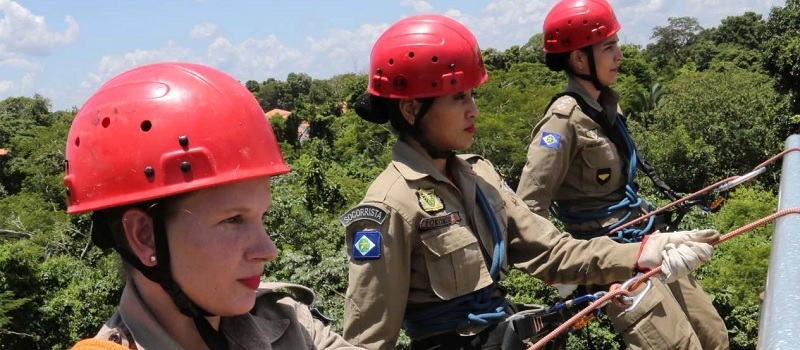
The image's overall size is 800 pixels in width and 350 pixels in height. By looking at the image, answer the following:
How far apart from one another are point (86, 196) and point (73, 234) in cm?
2600

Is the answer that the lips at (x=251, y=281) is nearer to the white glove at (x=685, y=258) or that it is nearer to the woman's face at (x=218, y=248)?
the woman's face at (x=218, y=248)

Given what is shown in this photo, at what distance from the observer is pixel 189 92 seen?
1.79 m

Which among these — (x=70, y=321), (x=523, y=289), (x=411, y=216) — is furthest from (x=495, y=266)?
(x=70, y=321)

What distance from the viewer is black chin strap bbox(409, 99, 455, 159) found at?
129 inches

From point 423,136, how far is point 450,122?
0.43 feet

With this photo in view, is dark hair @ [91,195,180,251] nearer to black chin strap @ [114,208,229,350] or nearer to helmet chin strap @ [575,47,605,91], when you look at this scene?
black chin strap @ [114,208,229,350]

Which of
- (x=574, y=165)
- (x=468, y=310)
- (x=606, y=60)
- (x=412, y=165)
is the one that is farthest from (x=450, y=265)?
(x=606, y=60)

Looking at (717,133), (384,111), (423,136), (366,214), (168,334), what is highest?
(384,111)

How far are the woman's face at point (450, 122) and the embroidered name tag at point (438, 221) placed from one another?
309 millimetres

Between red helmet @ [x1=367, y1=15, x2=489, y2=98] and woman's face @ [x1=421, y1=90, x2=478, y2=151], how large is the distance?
0.20 ft

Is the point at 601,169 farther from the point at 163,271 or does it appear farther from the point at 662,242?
the point at 163,271

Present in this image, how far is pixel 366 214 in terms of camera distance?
302 cm

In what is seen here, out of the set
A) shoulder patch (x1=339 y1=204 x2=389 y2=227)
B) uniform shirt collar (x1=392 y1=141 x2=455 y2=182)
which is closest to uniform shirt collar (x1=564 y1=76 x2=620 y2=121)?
uniform shirt collar (x1=392 y1=141 x2=455 y2=182)

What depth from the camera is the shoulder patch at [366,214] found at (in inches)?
118
